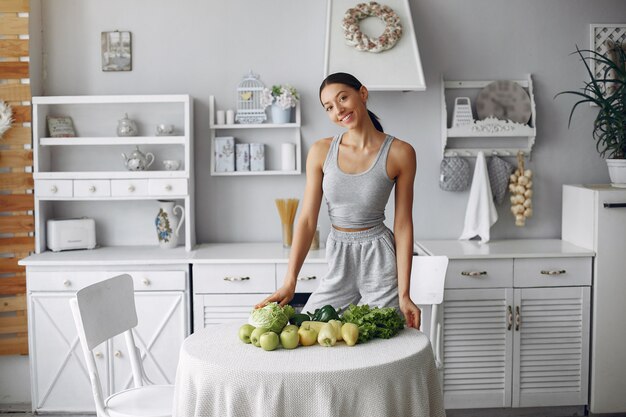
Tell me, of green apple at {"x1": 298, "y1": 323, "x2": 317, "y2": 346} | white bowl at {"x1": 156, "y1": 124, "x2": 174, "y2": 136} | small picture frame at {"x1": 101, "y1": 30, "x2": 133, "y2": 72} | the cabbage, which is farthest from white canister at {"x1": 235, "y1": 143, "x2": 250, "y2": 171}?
green apple at {"x1": 298, "y1": 323, "x2": 317, "y2": 346}

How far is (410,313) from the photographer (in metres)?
2.65

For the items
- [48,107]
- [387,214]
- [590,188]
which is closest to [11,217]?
[48,107]

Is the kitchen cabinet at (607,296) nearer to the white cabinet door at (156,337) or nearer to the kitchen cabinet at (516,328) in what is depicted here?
the kitchen cabinet at (516,328)

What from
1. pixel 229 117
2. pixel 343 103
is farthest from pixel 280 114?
pixel 343 103

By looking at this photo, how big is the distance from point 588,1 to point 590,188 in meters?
1.20

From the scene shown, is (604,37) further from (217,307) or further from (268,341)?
(268,341)

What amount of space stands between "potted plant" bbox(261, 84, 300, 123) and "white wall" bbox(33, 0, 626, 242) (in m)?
0.14

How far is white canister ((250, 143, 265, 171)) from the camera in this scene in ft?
14.1

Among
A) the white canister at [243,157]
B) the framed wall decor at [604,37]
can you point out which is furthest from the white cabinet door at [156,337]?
the framed wall decor at [604,37]

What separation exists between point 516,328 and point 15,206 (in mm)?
2888

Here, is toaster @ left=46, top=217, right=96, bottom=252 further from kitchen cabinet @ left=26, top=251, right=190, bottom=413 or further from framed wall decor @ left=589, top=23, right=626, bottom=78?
framed wall decor @ left=589, top=23, right=626, bottom=78

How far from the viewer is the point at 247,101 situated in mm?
4309

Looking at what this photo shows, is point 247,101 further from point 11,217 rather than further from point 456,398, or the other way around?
point 456,398

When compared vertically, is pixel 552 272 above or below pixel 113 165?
below
